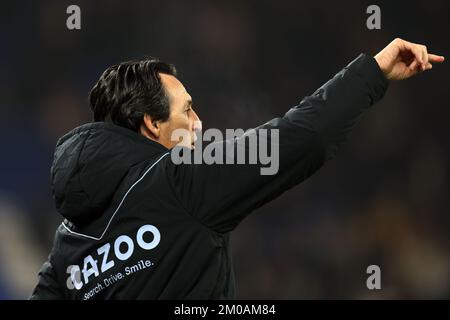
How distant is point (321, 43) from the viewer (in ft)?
12.6

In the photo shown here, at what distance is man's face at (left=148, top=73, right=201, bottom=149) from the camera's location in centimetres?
143

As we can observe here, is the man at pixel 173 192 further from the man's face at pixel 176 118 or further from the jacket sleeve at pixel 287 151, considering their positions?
the man's face at pixel 176 118

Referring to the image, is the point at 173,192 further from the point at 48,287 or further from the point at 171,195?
the point at 48,287

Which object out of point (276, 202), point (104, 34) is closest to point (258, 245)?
point (276, 202)

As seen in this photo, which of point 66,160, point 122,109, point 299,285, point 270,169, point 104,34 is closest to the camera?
point 270,169

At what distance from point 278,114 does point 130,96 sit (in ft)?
8.05

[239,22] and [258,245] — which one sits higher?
[239,22]

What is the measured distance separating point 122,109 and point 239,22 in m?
2.53

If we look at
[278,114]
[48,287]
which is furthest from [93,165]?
[278,114]

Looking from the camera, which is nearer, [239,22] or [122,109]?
[122,109]

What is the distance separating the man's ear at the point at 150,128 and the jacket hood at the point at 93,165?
0.16 m

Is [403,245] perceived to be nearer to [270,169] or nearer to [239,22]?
[239,22]

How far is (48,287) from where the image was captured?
4.29 ft

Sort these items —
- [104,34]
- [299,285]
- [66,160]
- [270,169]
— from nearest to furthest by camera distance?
[270,169], [66,160], [299,285], [104,34]
